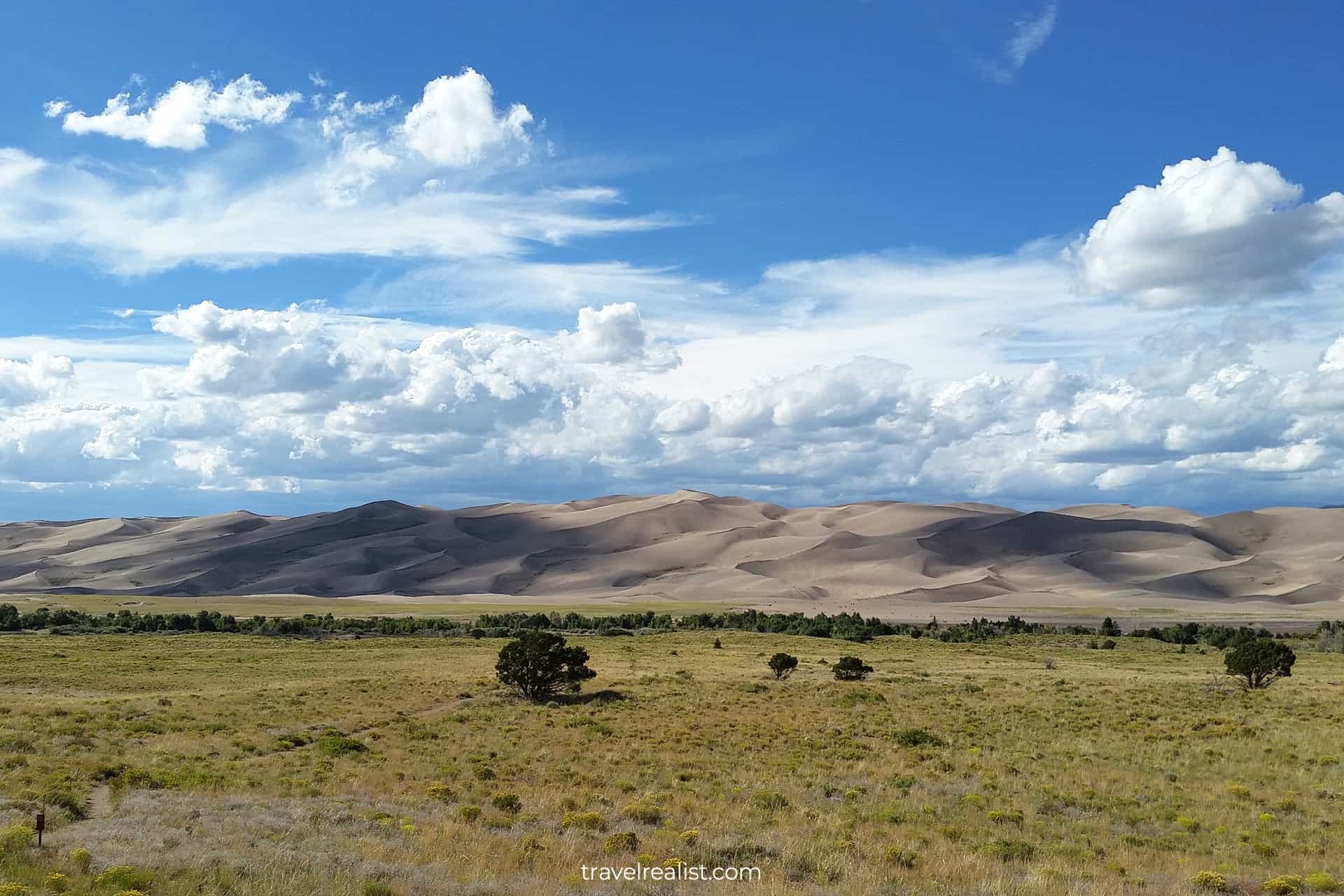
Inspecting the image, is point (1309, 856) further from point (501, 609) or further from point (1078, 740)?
point (501, 609)

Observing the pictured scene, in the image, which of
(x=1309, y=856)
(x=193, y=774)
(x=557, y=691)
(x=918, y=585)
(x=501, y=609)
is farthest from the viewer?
(x=918, y=585)

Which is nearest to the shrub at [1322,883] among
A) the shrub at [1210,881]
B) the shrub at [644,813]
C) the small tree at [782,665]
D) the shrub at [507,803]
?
the shrub at [1210,881]

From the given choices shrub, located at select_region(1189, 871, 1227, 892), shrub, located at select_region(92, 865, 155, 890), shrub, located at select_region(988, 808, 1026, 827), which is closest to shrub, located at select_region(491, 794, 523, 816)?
shrub, located at select_region(92, 865, 155, 890)

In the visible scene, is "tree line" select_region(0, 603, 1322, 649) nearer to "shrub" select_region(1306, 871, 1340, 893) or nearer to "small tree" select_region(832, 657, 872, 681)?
"small tree" select_region(832, 657, 872, 681)

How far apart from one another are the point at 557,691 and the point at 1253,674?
26.7 m

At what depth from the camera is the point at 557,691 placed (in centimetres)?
3562

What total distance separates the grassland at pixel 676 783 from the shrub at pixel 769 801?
0.05 m

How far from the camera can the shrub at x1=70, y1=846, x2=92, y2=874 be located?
10.1 meters

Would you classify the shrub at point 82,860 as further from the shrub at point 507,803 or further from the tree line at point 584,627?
the tree line at point 584,627

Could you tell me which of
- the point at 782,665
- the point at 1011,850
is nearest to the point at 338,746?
the point at 1011,850

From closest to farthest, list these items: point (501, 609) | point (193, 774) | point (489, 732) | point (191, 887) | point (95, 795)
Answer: point (191, 887)
point (95, 795)
point (193, 774)
point (489, 732)
point (501, 609)

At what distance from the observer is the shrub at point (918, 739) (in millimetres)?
24094

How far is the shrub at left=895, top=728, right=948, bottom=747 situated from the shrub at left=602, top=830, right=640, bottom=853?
12.5 m

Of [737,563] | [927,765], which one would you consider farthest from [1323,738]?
[737,563]
